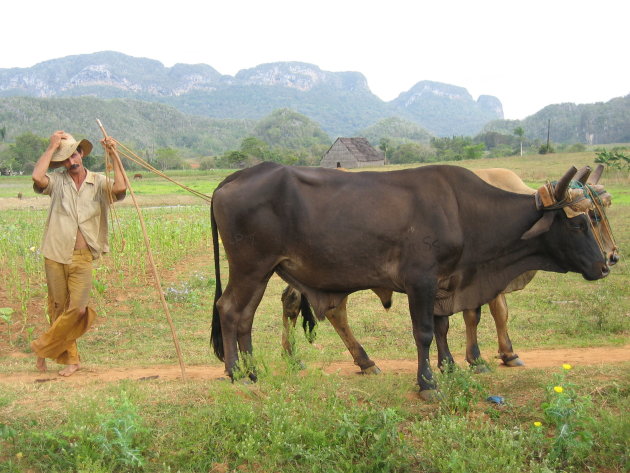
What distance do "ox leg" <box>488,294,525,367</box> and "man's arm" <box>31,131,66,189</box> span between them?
453 centimetres

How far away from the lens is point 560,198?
4.99 metres

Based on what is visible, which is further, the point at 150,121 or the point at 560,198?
the point at 150,121

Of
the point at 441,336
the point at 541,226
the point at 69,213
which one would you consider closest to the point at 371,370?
the point at 441,336

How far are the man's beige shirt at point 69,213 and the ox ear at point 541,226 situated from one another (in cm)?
411

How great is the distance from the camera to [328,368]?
6070 mm

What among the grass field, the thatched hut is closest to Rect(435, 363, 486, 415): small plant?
the grass field

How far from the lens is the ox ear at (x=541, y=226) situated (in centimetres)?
504

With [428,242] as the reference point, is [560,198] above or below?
above

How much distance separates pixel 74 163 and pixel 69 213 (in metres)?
0.50

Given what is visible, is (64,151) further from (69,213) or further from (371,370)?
(371,370)

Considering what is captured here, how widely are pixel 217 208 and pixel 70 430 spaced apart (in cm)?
220

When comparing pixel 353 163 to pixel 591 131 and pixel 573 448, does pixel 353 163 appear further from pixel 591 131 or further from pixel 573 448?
pixel 591 131

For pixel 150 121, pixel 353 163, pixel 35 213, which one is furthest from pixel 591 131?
pixel 35 213

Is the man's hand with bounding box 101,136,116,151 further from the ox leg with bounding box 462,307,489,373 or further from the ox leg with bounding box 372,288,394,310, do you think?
the ox leg with bounding box 462,307,489,373
